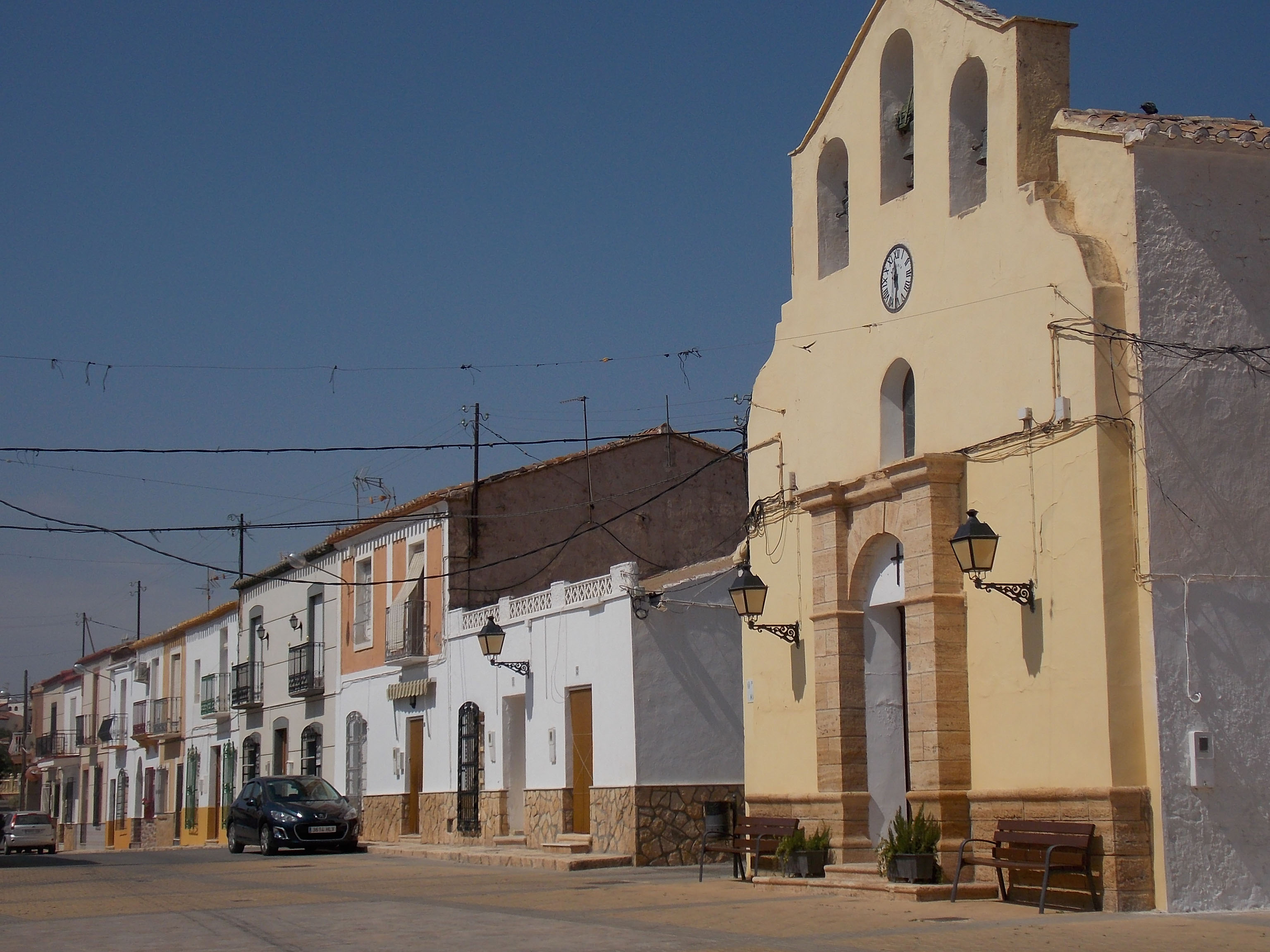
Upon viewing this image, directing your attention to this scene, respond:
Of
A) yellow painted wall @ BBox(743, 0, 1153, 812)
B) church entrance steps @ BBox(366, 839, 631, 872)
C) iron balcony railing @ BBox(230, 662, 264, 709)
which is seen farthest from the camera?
iron balcony railing @ BBox(230, 662, 264, 709)

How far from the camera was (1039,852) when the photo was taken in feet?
40.3

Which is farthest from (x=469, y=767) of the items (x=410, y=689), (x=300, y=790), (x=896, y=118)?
(x=896, y=118)

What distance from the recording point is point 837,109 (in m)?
16.8

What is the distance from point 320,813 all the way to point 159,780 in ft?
79.3

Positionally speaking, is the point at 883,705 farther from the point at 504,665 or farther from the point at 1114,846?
the point at 504,665

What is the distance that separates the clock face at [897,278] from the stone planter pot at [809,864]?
566 centimetres

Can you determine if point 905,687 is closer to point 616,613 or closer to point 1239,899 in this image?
point 1239,899

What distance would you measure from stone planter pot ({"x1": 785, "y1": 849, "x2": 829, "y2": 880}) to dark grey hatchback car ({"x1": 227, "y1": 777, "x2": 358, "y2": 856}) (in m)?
12.4

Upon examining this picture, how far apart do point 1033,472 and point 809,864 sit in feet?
16.6

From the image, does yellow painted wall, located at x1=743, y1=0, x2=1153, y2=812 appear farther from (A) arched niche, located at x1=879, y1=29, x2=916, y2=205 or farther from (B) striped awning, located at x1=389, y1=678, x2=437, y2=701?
(B) striped awning, located at x1=389, y1=678, x2=437, y2=701

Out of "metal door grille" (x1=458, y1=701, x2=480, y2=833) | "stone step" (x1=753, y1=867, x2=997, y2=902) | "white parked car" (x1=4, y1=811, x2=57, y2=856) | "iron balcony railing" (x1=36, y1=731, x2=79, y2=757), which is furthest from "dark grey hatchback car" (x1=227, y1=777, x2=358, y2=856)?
"iron balcony railing" (x1=36, y1=731, x2=79, y2=757)

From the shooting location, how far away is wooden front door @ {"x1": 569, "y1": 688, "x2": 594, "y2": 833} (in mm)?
21906

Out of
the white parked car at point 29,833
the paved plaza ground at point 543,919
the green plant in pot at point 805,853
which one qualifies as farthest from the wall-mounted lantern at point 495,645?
the white parked car at point 29,833

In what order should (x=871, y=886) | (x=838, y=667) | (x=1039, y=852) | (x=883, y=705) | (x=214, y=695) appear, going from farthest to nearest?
(x=214, y=695) → (x=883, y=705) → (x=838, y=667) → (x=871, y=886) → (x=1039, y=852)
